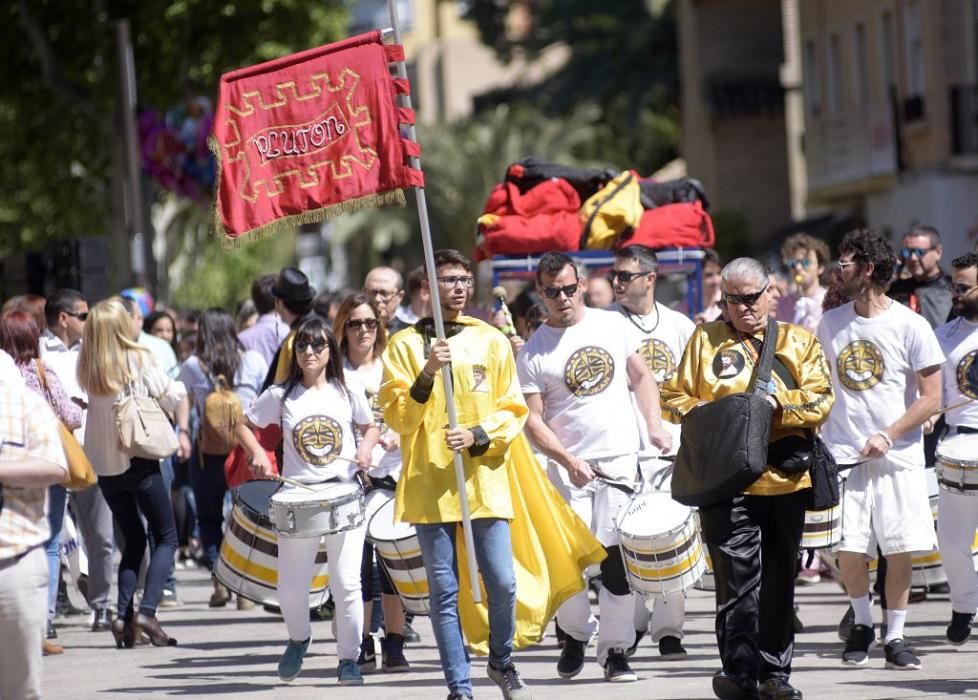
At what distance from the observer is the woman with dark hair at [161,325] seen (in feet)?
51.4

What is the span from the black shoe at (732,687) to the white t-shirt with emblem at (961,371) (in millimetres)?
2601

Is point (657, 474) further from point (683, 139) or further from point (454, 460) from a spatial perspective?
point (683, 139)

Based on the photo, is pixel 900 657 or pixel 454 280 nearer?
pixel 454 280

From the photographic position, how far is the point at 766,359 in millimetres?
8461

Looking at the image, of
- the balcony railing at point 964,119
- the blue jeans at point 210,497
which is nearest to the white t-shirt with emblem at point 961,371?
the blue jeans at point 210,497

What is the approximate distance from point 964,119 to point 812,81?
7425 mm

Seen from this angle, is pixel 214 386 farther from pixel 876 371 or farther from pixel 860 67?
pixel 860 67

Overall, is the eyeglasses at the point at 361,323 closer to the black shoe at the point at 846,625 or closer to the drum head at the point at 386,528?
the drum head at the point at 386,528

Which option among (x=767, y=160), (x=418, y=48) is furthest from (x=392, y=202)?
(x=418, y=48)

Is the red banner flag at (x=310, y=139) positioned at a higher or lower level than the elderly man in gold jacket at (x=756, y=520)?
higher

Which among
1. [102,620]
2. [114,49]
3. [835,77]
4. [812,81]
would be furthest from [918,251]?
[812,81]

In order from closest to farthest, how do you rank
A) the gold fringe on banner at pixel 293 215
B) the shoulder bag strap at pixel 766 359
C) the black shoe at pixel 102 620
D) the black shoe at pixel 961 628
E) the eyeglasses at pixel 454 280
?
1. the shoulder bag strap at pixel 766 359
2. the eyeglasses at pixel 454 280
3. the gold fringe on banner at pixel 293 215
4. the black shoe at pixel 961 628
5. the black shoe at pixel 102 620

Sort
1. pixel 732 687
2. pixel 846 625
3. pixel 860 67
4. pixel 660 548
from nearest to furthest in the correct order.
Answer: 1. pixel 732 687
2. pixel 660 548
3. pixel 846 625
4. pixel 860 67

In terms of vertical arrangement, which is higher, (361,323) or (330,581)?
(361,323)
